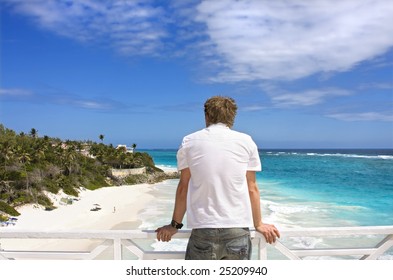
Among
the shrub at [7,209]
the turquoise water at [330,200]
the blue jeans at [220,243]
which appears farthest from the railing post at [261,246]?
the shrub at [7,209]

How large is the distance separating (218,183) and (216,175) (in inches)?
2.1

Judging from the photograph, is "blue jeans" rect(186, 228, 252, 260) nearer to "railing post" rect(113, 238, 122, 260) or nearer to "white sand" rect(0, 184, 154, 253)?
"railing post" rect(113, 238, 122, 260)

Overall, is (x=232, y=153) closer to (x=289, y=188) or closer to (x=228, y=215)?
(x=228, y=215)

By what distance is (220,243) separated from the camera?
248 centimetres

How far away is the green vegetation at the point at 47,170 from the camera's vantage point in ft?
99.5

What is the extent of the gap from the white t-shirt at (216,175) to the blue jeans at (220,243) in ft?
0.15

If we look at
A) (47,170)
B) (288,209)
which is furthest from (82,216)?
(288,209)

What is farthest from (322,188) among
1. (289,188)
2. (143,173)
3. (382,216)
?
(143,173)

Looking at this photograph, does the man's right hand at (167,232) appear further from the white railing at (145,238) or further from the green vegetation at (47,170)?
the green vegetation at (47,170)

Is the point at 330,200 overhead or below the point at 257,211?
below

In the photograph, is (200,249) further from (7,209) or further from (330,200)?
(330,200)

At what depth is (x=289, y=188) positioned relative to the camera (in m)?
54.4
